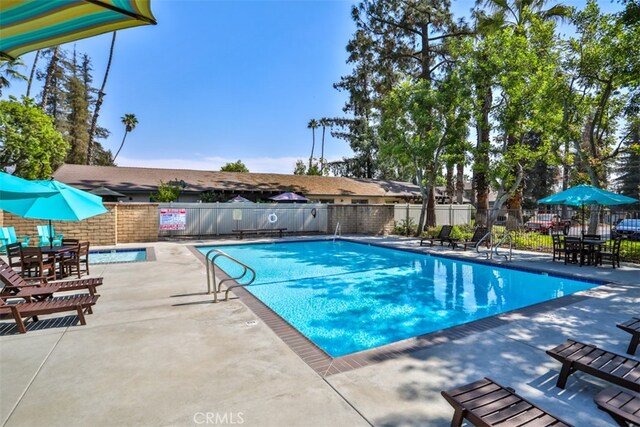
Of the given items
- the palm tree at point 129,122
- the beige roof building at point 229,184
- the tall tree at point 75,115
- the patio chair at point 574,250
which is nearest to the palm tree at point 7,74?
the beige roof building at point 229,184

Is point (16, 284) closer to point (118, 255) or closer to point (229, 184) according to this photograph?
point (118, 255)

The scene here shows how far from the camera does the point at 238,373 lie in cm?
371

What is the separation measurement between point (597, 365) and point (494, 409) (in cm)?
162

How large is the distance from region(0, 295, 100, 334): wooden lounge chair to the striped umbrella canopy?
11.4 ft

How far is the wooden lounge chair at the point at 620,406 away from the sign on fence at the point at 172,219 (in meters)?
17.6

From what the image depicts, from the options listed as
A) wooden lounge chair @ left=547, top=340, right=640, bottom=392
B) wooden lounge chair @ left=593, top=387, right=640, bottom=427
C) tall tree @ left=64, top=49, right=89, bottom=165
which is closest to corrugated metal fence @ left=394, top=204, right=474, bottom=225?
wooden lounge chair @ left=547, top=340, right=640, bottom=392

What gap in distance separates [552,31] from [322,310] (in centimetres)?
1467

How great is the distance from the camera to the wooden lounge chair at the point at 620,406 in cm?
243

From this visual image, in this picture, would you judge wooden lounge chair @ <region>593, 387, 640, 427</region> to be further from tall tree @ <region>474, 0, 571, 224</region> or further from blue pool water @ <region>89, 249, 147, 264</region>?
tall tree @ <region>474, 0, 571, 224</region>

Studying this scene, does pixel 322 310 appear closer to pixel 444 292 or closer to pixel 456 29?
pixel 444 292

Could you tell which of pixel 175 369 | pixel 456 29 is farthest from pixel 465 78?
pixel 175 369

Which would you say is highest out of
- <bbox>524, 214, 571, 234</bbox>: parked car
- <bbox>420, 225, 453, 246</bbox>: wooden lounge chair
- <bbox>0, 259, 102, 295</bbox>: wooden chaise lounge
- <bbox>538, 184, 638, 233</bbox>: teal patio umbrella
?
<bbox>538, 184, 638, 233</bbox>: teal patio umbrella

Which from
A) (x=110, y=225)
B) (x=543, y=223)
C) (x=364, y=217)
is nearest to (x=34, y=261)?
(x=110, y=225)

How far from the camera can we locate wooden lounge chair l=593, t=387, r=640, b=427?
2.43m
